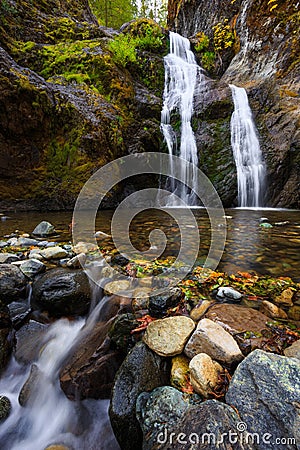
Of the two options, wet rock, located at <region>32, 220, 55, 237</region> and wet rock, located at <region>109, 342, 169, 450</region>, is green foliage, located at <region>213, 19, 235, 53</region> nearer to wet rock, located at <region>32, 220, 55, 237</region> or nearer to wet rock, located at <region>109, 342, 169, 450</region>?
wet rock, located at <region>32, 220, 55, 237</region>

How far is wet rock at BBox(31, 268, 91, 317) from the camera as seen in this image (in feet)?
7.15

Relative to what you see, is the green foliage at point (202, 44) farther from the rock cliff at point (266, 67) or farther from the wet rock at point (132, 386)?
the wet rock at point (132, 386)

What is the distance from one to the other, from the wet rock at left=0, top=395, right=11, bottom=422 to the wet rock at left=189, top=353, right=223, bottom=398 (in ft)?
4.37

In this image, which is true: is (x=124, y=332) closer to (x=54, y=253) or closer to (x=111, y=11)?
(x=54, y=253)

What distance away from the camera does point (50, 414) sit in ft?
5.51

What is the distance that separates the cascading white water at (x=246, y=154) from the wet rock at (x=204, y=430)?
8.58m

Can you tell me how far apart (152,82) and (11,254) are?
10988 millimetres

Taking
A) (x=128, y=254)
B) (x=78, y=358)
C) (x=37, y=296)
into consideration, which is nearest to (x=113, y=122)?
(x=128, y=254)

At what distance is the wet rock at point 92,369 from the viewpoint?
1604 millimetres

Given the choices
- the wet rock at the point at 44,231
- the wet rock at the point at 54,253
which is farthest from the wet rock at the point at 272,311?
the wet rock at the point at 44,231

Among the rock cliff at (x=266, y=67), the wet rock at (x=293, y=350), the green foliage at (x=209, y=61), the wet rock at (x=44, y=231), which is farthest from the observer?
the green foliage at (x=209, y=61)

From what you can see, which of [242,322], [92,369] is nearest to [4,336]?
[92,369]

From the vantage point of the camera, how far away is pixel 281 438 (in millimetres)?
945

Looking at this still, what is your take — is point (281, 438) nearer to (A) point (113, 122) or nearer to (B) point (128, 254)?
(B) point (128, 254)
